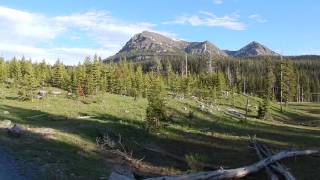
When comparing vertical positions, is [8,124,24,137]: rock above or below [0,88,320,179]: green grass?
above

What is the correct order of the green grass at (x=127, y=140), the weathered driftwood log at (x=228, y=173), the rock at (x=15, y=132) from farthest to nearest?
the rock at (x=15, y=132) → the green grass at (x=127, y=140) → the weathered driftwood log at (x=228, y=173)

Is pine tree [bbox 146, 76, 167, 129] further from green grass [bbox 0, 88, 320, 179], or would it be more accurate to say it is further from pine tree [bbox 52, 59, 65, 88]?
pine tree [bbox 52, 59, 65, 88]

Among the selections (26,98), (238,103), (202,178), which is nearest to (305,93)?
(238,103)

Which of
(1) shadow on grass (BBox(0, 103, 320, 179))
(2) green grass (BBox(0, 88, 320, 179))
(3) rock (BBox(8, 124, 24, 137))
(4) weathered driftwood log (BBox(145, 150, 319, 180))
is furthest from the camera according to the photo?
(3) rock (BBox(8, 124, 24, 137))

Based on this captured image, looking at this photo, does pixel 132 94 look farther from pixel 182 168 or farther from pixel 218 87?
pixel 182 168

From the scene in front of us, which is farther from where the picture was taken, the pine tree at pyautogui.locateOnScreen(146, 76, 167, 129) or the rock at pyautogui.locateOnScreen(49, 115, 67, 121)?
the rock at pyautogui.locateOnScreen(49, 115, 67, 121)

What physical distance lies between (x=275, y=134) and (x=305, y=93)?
5367 inches

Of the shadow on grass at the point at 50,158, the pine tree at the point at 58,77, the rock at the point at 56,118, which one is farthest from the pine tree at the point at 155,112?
the pine tree at the point at 58,77

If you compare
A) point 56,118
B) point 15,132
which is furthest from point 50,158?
point 56,118

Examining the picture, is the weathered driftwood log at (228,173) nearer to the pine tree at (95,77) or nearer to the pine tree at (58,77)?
the pine tree at (95,77)

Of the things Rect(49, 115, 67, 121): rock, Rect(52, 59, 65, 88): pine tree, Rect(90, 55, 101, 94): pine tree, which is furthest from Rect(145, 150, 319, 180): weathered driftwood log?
Rect(52, 59, 65, 88): pine tree

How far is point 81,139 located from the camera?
36.2m

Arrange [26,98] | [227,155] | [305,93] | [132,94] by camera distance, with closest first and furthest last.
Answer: [227,155] < [26,98] < [132,94] < [305,93]

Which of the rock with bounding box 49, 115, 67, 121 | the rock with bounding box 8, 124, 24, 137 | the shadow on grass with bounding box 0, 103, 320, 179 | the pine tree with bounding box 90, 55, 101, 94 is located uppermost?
the pine tree with bounding box 90, 55, 101, 94
